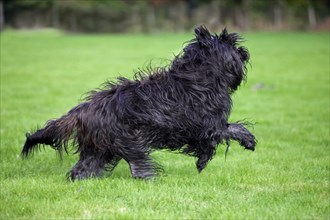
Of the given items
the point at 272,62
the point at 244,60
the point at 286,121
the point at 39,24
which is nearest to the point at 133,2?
the point at 39,24

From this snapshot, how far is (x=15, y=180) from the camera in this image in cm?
544

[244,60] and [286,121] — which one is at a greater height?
[244,60]

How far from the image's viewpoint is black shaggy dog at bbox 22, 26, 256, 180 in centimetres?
522

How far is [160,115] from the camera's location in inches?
207

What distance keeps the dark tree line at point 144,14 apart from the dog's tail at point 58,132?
45293mm

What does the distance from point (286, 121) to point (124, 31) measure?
45.2 meters

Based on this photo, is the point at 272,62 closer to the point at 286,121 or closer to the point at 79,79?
the point at 79,79

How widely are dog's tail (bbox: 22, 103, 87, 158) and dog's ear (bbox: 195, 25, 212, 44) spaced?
133 cm

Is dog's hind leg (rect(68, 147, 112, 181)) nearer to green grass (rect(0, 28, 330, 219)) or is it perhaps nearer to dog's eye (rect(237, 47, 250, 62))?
green grass (rect(0, 28, 330, 219))

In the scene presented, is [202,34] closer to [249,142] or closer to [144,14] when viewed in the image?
[249,142]

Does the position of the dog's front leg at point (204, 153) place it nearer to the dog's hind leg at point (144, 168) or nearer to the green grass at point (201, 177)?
the green grass at point (201, 177)

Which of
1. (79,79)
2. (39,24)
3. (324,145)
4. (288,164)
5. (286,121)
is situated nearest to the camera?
(288,164)

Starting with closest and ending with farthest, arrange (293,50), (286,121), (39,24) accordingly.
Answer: (286,121) → (293,50) → (39,24)

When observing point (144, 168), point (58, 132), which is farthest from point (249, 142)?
point (58, 132)
